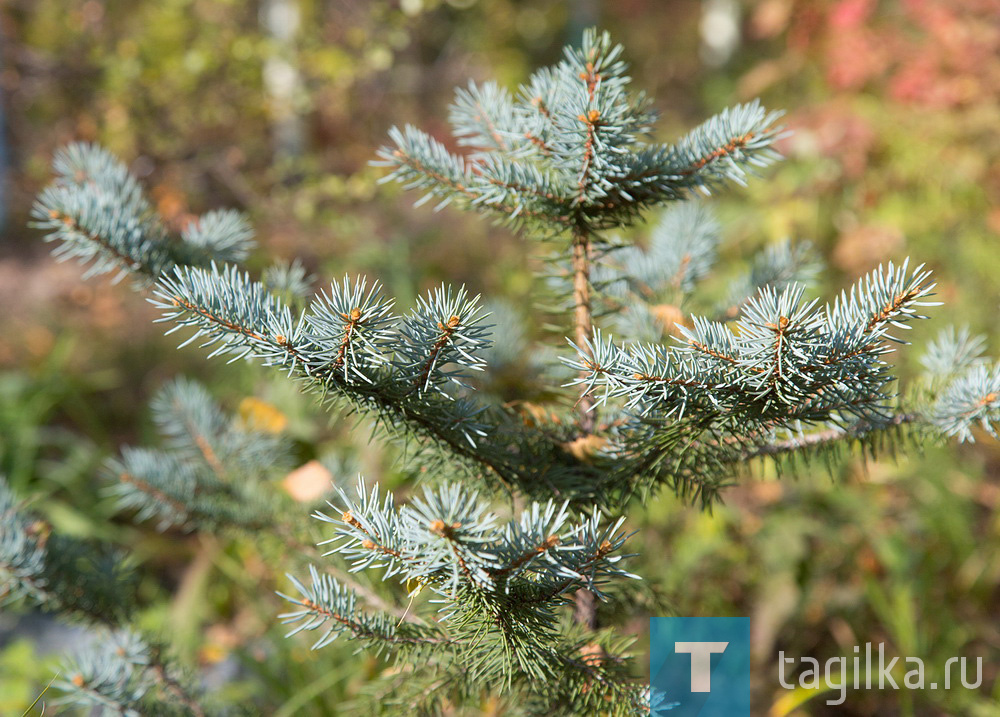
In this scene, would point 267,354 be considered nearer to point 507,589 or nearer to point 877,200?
point 507,589

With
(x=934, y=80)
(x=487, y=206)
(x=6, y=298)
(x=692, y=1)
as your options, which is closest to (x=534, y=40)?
(x=692, y=1)

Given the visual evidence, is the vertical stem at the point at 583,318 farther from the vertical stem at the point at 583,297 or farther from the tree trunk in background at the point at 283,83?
the tree trunk in background at the point at 283,83

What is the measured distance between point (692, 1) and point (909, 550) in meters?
9.31

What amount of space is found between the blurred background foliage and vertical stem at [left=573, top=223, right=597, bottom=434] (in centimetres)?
16

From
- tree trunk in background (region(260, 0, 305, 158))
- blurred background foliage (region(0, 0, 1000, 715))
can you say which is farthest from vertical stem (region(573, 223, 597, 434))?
tree trunk in background (region(260, 0, 305, 158))

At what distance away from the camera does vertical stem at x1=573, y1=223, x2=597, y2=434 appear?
37.4 inches

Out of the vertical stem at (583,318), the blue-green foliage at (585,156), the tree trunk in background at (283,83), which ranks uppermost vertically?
the tree trunk in background at (283,83)

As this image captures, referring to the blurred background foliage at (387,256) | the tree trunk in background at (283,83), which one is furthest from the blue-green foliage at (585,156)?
the tree trunk in background at (283,83)

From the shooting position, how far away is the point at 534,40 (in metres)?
8.04

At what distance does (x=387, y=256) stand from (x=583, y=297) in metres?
2.32

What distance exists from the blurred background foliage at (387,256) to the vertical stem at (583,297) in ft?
0.53

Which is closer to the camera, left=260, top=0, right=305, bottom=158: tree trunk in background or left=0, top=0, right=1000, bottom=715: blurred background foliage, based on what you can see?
left=0, top=0, right=1000, bottom=715: blurred background foliage

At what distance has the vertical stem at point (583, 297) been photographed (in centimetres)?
95

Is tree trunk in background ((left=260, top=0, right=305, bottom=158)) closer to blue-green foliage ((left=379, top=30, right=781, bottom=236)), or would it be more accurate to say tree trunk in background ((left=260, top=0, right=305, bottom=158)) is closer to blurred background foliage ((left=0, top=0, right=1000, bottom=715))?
blurred background foliage ((left=0, top=0, right=1000, bottom=715))
